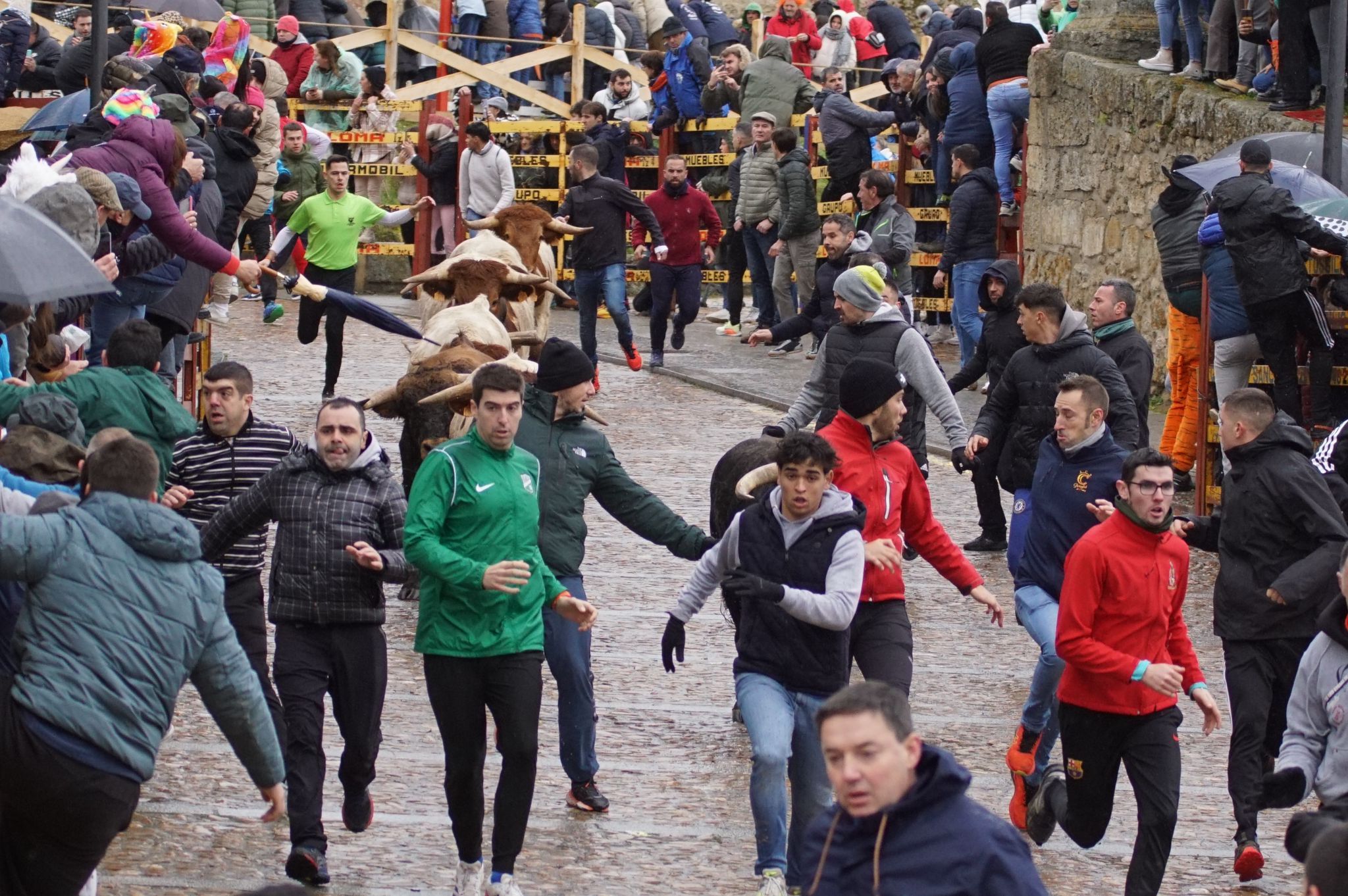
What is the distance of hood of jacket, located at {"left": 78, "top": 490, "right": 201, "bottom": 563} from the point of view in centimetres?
577

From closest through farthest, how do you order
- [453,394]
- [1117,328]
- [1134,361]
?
1. [453,394]
2. [1134,361]
3. [1117,328]

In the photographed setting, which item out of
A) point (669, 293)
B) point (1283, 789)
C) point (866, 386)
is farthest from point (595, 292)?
point (1283, 789)

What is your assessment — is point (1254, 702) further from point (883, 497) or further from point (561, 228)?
point (561, 228)

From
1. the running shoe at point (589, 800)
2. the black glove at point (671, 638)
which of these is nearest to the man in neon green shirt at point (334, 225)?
the running shoe at point (589, 800)

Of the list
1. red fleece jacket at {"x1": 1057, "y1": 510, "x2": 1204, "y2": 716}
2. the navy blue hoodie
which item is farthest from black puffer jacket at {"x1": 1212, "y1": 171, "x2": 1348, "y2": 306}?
the navy blue hoodie

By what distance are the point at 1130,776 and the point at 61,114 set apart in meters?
9.47

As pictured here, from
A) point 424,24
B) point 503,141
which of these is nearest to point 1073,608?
point 503,141

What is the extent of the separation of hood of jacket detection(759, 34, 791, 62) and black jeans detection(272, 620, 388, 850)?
50.6 ft

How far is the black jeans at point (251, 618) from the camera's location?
8188 mm

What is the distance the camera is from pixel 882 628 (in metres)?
7.99

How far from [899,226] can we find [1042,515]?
8.67m

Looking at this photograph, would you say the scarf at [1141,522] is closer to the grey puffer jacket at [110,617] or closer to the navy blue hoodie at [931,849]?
the navy blue hoodie at [931,849]

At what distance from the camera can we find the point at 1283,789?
6215 millimetres

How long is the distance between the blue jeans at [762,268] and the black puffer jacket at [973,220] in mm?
3052
